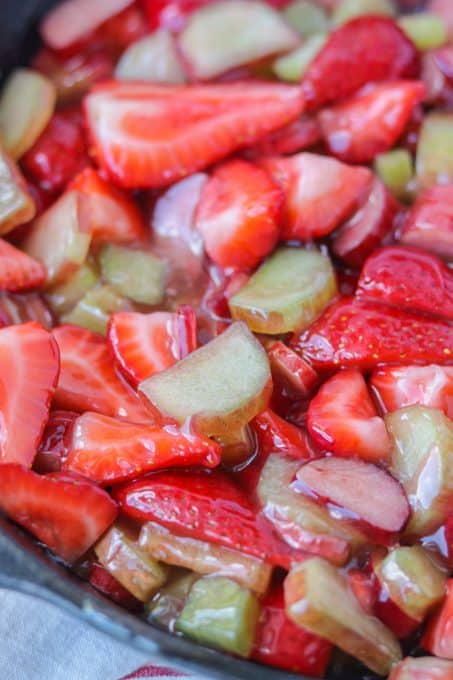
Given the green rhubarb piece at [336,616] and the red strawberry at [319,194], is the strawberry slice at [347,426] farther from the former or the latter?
the red strawberry at [319,194]

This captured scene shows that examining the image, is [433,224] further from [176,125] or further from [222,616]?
[222,616]

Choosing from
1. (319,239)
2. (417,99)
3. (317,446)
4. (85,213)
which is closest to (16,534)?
(317,446)

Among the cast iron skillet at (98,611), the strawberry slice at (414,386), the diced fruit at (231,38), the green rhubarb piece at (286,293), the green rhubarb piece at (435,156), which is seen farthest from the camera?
the diced fruit at (231,38)

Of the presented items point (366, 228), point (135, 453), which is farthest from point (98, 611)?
point (366, 228)

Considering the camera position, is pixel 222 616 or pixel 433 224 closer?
pixel 222 616

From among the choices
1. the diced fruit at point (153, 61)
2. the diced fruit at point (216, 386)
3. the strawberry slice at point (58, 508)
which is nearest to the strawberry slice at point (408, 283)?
the diced fruit at point (216, 386)

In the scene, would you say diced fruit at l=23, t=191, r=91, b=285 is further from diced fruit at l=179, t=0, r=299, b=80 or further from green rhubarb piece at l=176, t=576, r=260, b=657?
green rhubarb piece at l=176, t=576, r=260, b=657
